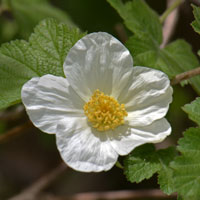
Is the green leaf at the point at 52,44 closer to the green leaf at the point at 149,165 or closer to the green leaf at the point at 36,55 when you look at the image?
the green leaf at the point at 36,55

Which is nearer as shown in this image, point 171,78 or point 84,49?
point 84,49

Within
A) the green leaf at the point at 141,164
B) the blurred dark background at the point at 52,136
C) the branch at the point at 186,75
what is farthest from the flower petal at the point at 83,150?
the blurred dark background at the point at 52,136

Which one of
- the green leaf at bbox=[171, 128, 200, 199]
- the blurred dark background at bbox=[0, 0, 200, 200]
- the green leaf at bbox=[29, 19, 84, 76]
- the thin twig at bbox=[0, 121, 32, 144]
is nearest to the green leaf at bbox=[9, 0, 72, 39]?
the blurred dark background at bbox=[0, 0, 200, 200]

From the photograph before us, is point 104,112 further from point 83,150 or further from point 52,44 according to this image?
point 52,44

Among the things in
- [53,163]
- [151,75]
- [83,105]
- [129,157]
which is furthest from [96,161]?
[53,163]

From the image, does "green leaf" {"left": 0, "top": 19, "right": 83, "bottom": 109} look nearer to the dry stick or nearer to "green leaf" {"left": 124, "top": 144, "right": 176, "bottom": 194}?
"green leaf" {"left": 124, "top": 144, "right": 176, "bottom": 194}

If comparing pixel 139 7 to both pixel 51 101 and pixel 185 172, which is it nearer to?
pixel 51 101

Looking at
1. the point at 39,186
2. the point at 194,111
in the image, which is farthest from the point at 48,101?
the point at 39,186
